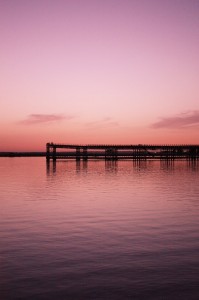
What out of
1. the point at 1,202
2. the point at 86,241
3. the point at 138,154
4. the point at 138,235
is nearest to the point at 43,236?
the point at 86,241

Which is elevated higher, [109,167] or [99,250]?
[109,167]

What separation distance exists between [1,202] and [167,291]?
710 inches

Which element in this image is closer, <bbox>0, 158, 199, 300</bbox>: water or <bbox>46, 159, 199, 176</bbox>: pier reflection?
<bbox>0, 158, 199, 300</bbox>: water

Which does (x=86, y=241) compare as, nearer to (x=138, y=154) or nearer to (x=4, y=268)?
(x=4, y=268)

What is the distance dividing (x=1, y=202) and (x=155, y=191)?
11.9 metres

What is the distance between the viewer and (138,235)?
1580 cm

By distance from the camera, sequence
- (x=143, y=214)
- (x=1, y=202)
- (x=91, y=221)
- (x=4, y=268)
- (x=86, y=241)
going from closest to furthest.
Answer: (x=4, y=268) → (x=86, y=241) → (x=91, y=221) → (x=143, y=214) → (x=1, y=202)

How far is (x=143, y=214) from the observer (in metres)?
21.0

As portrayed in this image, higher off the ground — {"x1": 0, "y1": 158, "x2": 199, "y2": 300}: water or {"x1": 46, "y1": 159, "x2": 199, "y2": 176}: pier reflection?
{"x1": 46, "y1": 159, "x2": 199, "y2": 176}: pier reflection

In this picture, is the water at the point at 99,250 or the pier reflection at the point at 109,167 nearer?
the water at the point at 99,250

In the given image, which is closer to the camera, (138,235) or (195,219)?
(138,235)

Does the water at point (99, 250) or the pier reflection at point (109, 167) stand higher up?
the pier reflection at point (109, 167)

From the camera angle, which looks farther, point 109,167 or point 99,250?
point 109,167

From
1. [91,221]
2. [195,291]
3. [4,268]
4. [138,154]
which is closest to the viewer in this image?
[195,291]
